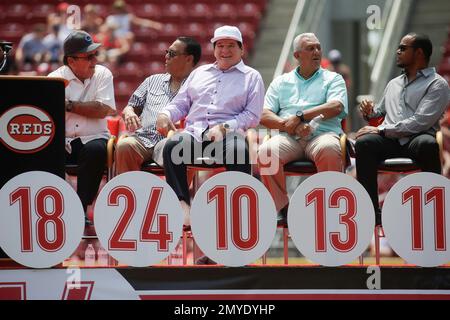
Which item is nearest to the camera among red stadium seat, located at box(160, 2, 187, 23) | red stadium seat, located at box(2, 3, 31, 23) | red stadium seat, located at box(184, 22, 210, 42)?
red stadium seat, located at box(184, 22, 210, 42)

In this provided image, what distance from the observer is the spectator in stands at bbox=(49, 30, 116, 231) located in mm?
6738

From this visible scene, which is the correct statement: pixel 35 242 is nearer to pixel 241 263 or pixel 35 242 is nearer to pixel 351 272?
pixel 241 263

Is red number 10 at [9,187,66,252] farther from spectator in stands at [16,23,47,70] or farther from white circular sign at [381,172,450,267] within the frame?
spectator in stands at [16,23,47,70]

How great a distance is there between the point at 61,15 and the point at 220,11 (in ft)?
8.02

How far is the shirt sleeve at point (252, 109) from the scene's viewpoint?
664 cm

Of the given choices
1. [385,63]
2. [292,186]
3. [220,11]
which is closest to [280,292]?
[292,186]

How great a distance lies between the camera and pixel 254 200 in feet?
19.6

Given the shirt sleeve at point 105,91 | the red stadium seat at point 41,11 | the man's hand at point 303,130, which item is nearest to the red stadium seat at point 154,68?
the red stadium seat at point 41,11

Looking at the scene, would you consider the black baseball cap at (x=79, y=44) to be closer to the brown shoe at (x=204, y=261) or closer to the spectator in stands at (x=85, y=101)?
the spectator in stands at (x=85, y=101)

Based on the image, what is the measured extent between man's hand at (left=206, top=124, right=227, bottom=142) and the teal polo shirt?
0.53 meters

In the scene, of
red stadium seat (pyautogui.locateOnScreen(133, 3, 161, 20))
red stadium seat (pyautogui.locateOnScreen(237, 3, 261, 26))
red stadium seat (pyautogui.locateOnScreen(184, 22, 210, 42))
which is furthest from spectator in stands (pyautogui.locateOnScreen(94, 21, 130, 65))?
red stadium seat (pyautogui.locateOnScreen(237, 3, 261, 26))

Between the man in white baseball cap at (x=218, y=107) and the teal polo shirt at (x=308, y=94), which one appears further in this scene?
the teal polo shirt at (x=308, y=94)

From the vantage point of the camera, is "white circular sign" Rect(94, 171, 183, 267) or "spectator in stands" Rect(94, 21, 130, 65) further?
"spectator in stands" Rect(94, 21, 130, 65)

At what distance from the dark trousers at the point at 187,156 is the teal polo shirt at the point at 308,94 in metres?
0.53
